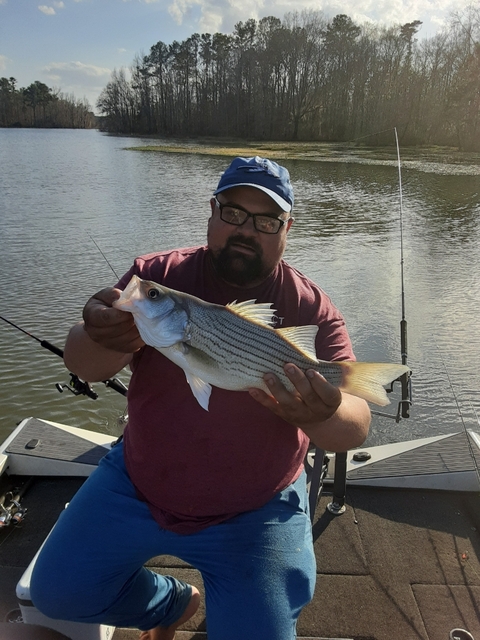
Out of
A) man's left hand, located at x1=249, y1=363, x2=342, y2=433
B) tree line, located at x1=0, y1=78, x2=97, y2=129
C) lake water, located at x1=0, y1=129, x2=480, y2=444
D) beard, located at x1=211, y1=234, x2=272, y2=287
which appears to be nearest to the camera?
man's left hand, located at x1=249, y1=363, x2=342, y2=433

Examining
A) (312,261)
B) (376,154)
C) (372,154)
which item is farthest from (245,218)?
(372,154)

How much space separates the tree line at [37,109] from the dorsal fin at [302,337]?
419ft

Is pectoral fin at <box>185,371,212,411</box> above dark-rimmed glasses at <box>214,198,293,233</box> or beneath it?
beneath

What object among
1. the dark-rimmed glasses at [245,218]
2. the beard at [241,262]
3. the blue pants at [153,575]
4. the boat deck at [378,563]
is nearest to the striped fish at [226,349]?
the beard at [241,262]

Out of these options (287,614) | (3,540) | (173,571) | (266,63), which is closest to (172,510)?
(287,614)

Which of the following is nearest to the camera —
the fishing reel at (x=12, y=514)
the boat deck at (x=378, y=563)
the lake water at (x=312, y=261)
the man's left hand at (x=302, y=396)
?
the man's left hand at (x=302, y=396)

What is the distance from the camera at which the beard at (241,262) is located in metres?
2.55

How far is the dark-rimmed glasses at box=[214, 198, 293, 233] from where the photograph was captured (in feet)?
8.51

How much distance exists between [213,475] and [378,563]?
156cm

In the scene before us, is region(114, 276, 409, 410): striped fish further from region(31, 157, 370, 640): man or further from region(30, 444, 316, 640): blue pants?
region(30, 444, 316, 640): blue pants

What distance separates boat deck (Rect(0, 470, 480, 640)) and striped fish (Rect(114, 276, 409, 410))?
152cm

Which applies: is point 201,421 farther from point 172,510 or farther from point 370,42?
point 370,42

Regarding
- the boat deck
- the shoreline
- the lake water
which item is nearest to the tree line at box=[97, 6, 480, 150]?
the shoreline

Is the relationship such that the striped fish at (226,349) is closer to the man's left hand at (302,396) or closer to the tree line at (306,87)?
the man's left hand at (302,396)
